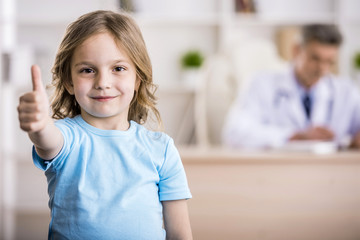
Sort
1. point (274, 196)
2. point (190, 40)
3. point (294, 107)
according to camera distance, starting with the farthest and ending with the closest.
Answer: point (190, 40) < point (294, 107) < point (274, 196)

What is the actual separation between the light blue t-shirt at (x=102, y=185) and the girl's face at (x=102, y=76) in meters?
0.03

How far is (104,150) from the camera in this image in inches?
23.3

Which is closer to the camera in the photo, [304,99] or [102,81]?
[102,81]

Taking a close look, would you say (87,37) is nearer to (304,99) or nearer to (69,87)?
(69,87)

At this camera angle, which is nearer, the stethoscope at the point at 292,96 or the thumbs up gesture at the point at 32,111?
the thumbs up gesture at the point at 32,111

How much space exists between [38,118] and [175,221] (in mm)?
241

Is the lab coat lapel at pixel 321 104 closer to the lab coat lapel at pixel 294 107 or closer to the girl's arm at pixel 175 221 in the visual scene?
the lab coat lapel at pixel 294 107

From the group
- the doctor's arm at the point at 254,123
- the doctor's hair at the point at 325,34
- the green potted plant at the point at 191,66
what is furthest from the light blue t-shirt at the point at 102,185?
the green potted plant at the point at 191,66

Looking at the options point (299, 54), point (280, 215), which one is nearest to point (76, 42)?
point (280, 215)

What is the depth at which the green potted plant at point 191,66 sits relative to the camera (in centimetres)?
366

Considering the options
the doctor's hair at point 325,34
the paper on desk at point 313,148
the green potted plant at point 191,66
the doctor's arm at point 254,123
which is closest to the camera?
the paper on desk at point 313,148

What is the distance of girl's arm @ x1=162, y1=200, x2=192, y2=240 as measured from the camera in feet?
2.12

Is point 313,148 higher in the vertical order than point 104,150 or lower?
lower

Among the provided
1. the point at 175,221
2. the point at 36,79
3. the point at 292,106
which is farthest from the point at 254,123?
the point at 36,79
